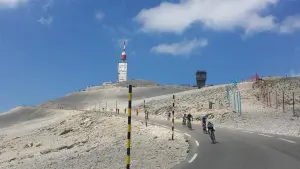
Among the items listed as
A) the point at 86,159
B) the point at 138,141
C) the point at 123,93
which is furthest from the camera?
the point at 123,93

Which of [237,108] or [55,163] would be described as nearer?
[55,163]

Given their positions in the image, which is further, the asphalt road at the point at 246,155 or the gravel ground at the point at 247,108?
the gravel ground at the point at 247,108

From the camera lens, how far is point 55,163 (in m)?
25.1

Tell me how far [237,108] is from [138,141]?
38912 mm

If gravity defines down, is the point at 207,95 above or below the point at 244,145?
above

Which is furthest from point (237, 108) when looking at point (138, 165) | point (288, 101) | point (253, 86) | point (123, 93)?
point (123, 93)

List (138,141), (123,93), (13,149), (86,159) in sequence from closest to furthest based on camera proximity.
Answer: (86,159) → (138,141) → (13,149) → (123,93)

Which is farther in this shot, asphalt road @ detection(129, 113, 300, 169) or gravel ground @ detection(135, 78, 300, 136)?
gravel ground @ detection(135, 78, 300, 136)

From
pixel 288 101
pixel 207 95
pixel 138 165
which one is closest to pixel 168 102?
pixel 207 95

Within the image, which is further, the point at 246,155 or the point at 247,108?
the point at 247,108

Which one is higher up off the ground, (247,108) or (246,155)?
(247,108)

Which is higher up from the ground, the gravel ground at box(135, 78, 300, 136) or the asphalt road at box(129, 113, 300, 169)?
the gravel ground at box(135, 78, 300, 136)

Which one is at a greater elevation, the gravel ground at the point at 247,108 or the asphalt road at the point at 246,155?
the gravel ground at the point at 247,108

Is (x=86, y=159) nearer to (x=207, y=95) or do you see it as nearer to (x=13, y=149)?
(x=13, y=149)
